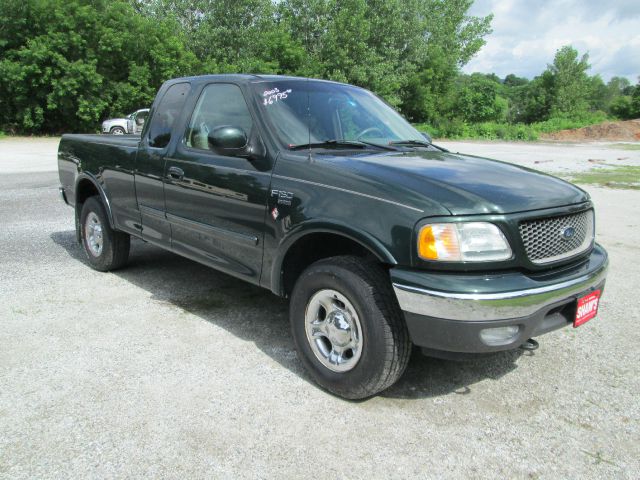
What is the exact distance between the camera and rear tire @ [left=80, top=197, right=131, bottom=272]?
5324mm

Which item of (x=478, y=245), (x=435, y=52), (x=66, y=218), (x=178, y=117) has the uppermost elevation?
(x=435, y=52)

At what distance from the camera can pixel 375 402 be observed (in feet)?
10.4

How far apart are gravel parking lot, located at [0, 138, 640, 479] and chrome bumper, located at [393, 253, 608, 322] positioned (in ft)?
2.17

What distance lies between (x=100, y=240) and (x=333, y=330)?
3276mm

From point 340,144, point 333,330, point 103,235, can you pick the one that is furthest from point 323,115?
point 103,235

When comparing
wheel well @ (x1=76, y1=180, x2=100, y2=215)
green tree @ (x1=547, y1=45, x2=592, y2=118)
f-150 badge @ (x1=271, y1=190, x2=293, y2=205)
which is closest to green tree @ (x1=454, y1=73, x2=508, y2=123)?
green tree @ (x1=547, y1=45, x2=592, y2=118)

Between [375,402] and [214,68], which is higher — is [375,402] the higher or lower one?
the lower one

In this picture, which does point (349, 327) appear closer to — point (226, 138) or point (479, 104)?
point (226, 138)

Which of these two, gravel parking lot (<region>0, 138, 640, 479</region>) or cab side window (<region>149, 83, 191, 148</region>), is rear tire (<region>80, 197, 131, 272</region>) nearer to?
gravel parking lot (<region>0, 138, 640, 479</region>)

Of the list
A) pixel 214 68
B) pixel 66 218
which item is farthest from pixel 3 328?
pixel 214 68

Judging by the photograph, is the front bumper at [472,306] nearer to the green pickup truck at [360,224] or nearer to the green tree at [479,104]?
the green pickup truck at [360,224]

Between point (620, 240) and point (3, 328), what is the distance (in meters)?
7.05

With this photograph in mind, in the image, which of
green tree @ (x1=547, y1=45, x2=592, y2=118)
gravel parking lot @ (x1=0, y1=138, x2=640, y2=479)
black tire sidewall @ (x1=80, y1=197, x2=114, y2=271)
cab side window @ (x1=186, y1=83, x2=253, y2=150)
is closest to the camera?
gravel parking lot @ (x1=0, y1=138, x2=640, y2=479)

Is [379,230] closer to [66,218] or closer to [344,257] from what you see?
[344,257]
